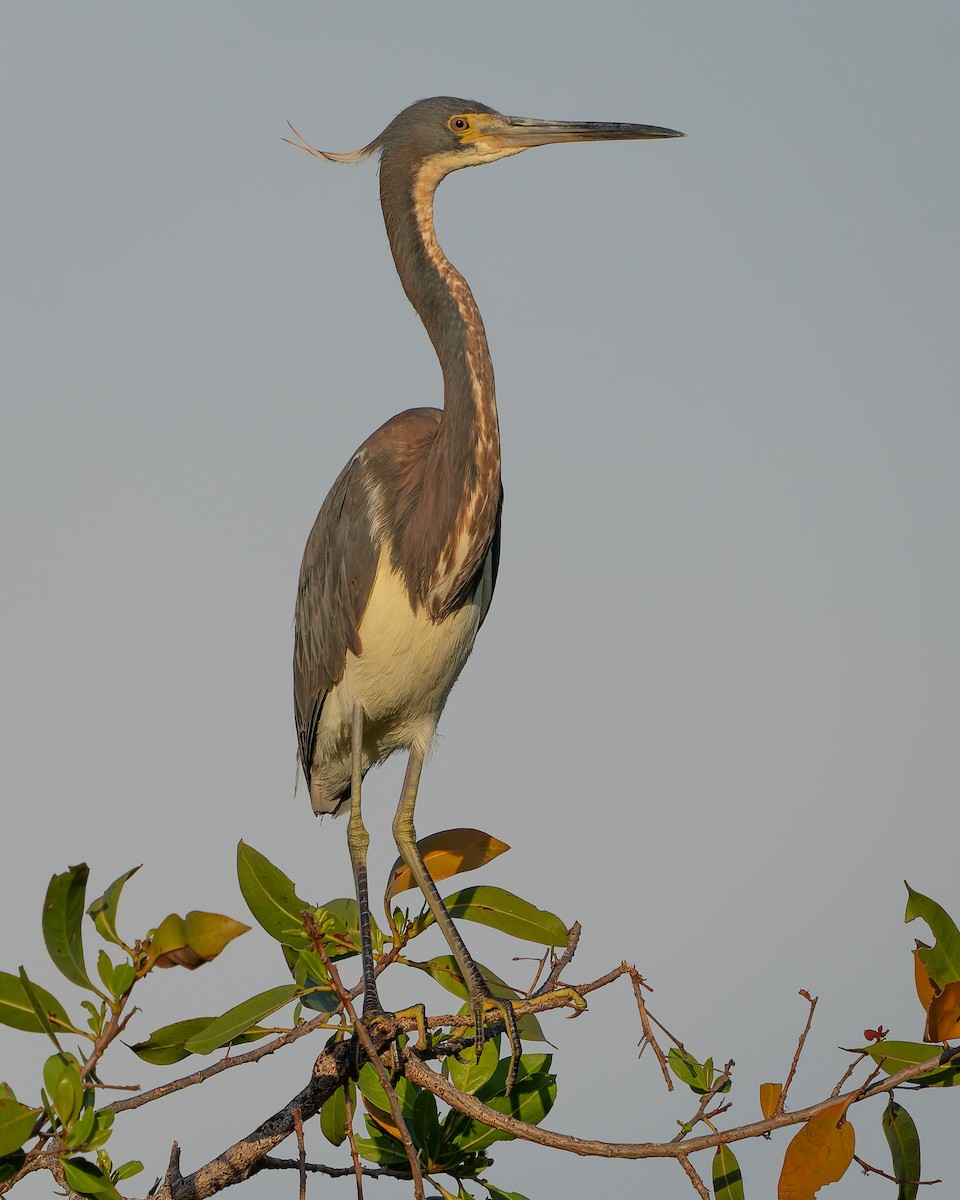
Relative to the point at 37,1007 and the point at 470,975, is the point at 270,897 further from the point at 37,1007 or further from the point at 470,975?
the point at 470,975

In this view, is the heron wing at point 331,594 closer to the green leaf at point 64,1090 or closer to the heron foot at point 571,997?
the heron foot at point 571,997

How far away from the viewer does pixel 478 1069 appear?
329 centimetres

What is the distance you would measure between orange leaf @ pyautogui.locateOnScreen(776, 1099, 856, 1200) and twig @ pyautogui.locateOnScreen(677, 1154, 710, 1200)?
16 centimetres

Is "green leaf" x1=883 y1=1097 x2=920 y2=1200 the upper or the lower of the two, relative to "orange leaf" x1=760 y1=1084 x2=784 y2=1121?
lower

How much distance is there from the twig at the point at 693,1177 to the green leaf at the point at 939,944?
571 millimetres

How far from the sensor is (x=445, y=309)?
15.0ft

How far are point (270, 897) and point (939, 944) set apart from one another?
135cm

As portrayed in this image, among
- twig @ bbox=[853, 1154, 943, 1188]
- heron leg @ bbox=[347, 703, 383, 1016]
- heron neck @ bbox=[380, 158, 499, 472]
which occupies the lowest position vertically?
twig @ bbox=[853, 1154, 943, 1188]

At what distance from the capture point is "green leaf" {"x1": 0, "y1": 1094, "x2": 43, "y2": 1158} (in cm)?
236

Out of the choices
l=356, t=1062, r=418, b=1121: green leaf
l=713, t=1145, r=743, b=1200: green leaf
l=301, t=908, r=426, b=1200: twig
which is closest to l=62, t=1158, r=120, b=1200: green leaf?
l=301, t=908, r=426, b=1200: twig

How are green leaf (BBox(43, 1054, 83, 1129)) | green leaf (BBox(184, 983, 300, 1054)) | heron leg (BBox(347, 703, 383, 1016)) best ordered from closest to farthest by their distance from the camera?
1. green leaf (BBox(43, 1054, 83, 1129))
2. green leaf (BBox(184, 983, 300, 1054))
3. heron leg (BBox(347, 703, 383, 1016))

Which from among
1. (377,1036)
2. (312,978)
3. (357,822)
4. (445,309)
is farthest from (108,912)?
(445,309)

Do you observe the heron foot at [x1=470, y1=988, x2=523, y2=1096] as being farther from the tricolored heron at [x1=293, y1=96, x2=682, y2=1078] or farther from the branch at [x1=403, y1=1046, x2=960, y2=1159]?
the tricolored heron at [x1=293, y1=96, x2=682, y2=1078]

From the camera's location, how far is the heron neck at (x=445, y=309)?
446 centimetres
